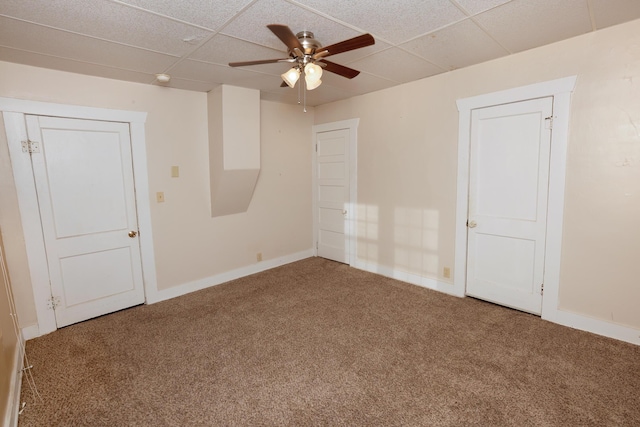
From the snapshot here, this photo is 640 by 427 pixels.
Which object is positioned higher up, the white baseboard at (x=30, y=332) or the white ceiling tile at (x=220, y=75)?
the white ceiling tile at (x=220, y=75)

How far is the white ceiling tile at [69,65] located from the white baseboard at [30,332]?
228cm

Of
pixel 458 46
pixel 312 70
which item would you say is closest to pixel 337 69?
pixel 312 70

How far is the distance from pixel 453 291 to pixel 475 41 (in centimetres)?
249

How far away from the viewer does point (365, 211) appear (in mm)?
4348

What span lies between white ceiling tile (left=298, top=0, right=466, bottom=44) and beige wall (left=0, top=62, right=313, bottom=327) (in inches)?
90.9

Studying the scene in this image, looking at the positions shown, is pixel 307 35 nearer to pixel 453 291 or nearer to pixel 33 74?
pixel 33 74

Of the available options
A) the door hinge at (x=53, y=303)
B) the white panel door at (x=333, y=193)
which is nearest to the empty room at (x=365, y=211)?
the door hinge at (x=53, y=303)

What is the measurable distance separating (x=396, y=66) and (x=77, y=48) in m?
2.69

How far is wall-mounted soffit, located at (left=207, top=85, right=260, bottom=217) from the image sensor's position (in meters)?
3.57

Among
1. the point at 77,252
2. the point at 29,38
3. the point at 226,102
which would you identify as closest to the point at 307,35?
the point at 226,102

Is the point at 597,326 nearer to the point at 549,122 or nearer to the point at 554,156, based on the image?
the point at 554,156

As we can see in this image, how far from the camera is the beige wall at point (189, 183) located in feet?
9.00

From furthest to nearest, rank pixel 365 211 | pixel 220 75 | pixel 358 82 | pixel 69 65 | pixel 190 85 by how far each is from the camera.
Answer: pixel 365 211 → pixel 358 82 → pixel 190 85 → pixel 220 75 → pixel 69 65

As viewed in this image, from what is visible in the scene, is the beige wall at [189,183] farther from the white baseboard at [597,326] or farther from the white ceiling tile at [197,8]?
the white baseboard at [597,326]
